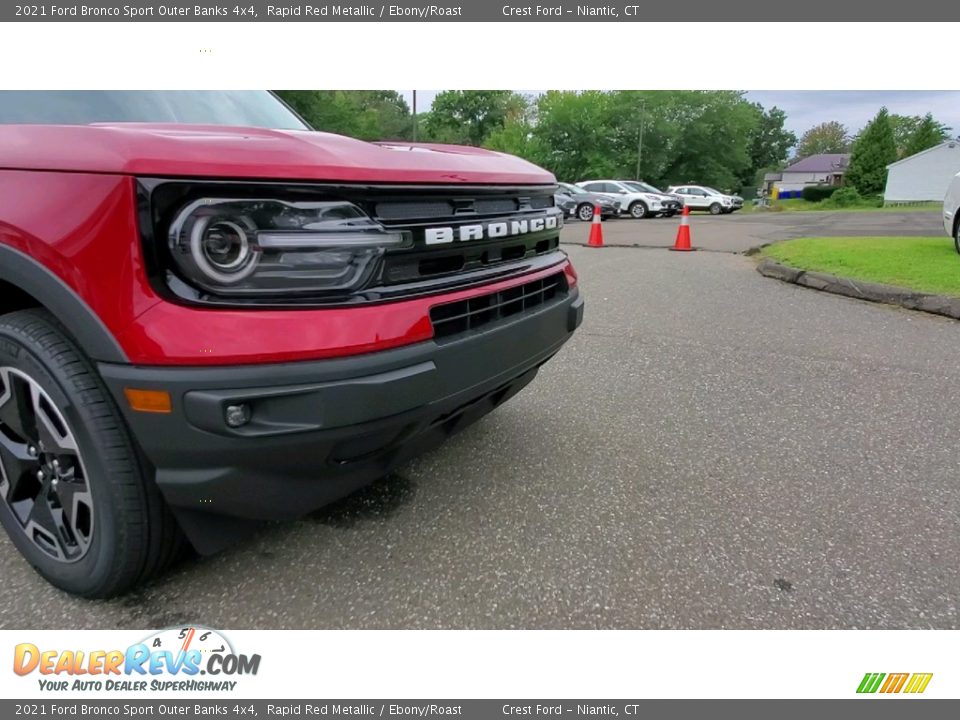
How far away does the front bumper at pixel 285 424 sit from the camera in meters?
1.39

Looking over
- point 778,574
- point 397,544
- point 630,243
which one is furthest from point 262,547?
point 630,243

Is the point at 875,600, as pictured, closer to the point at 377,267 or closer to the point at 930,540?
the point at 930,540

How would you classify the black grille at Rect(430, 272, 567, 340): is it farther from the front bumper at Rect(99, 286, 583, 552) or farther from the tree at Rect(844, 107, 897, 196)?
the tree at Rect(844, 107, 897, 196)

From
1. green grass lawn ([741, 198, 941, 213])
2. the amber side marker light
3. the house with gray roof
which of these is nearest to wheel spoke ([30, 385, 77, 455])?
the amber side marker light

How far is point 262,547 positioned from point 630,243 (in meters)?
11.8

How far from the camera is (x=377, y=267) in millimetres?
1587

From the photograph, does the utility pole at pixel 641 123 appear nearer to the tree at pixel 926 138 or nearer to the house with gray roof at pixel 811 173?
the tree at pixel 926 138

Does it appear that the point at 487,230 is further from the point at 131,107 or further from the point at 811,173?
the point at 811,173

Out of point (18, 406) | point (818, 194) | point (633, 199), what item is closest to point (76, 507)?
point (18, 406)

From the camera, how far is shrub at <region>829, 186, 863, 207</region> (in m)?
46.5

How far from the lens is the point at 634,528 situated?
222 centimetres

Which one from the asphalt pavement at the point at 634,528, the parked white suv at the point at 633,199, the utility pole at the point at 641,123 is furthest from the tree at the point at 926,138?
the asphalt pavement at the point at 634,528

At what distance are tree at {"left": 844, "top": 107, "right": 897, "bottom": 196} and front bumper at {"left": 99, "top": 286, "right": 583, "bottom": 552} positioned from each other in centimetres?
6194

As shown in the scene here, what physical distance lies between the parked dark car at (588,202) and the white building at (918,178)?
136ft
